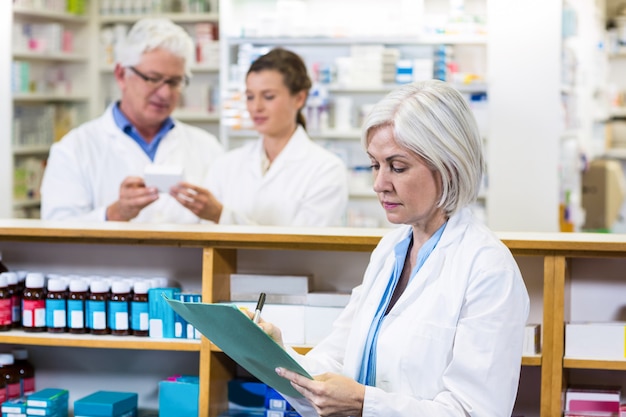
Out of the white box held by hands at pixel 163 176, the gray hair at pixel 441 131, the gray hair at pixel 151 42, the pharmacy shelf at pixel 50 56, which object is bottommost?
the white box held by hands at pixel 163 176

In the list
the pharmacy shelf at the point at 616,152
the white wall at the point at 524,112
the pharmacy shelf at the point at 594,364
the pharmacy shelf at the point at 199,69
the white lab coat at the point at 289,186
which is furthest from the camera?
the pharmacy shelf at the point at 616,152

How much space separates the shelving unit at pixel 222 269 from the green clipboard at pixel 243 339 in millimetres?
694

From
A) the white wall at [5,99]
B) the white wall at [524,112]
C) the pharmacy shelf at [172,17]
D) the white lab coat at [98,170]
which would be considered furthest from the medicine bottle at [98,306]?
the pharmacy shelf at [172,17]

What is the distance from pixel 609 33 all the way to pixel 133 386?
27.1ft

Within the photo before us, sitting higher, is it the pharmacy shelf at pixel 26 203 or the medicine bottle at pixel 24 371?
the pharmacy shelf at pixel 26 203

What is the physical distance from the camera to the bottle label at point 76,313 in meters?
2.91

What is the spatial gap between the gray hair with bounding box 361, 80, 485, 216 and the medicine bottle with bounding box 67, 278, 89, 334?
1.28 meters

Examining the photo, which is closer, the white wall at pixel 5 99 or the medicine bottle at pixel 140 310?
the medicine bottle at pixel 140 310

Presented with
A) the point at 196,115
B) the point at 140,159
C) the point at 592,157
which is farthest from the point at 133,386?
the point at 592,157

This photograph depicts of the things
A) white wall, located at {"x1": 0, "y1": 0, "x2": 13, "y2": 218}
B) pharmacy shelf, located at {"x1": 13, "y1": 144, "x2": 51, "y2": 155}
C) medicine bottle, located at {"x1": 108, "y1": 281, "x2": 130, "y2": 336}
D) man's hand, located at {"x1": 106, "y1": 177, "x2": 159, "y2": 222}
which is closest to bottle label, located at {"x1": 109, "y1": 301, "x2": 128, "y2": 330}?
medicine bottle, located at {"x1": 108, "y1": 281, "x2": 130, "y2": 336}

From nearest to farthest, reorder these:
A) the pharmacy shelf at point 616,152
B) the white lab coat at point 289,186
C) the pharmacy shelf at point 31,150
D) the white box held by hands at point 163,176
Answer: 1. the white box held by hands at point 163,176
2. the white lab coat at point 289,186
3. the pharmacy shelf at point 31,150
4. the pharmacy shelf at point 616,152

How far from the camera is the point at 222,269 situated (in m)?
2.92

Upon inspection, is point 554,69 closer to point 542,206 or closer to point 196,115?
point 542,206

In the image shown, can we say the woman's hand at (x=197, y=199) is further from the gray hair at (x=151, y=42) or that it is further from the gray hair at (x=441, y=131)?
the gray hair at (x=441, y=131)
